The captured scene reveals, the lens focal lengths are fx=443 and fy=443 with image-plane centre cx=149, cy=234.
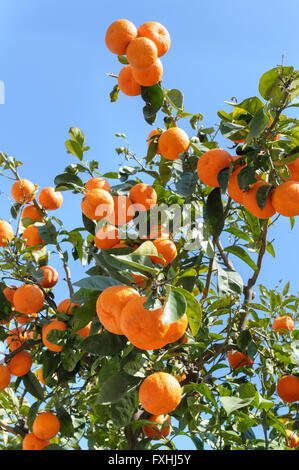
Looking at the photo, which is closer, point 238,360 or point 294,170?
point 294,170

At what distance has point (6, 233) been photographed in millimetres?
2555

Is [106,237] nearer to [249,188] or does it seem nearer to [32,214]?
[249,188]

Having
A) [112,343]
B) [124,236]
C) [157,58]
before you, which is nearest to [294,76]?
[157,58]

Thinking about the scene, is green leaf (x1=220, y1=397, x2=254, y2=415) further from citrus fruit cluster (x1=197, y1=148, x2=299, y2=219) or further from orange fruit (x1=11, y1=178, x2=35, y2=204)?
orange fruit (x1=11, y1=178, x2=35, y2=204)

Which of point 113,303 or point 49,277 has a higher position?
point 49,277

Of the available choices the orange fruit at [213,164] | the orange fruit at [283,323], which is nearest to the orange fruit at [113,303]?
the orange fruit at [213,164]

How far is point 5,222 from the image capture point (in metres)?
2.62

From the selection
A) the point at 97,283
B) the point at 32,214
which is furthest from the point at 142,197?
the point at 32,214

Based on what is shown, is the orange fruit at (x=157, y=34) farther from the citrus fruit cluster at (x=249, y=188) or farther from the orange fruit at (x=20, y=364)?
the orange fruit at (x=20, y=364)

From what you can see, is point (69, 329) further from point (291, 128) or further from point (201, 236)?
point (291, 128)

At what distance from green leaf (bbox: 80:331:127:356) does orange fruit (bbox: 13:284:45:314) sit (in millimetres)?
779

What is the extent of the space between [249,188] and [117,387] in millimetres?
921

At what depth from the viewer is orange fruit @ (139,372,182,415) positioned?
1.50m

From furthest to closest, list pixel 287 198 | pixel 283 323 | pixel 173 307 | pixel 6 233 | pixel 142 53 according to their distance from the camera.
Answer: pixel 283 323 < pixel 6 233 < pixel 142 53 < pixel 287 198 < pixel 173 307
